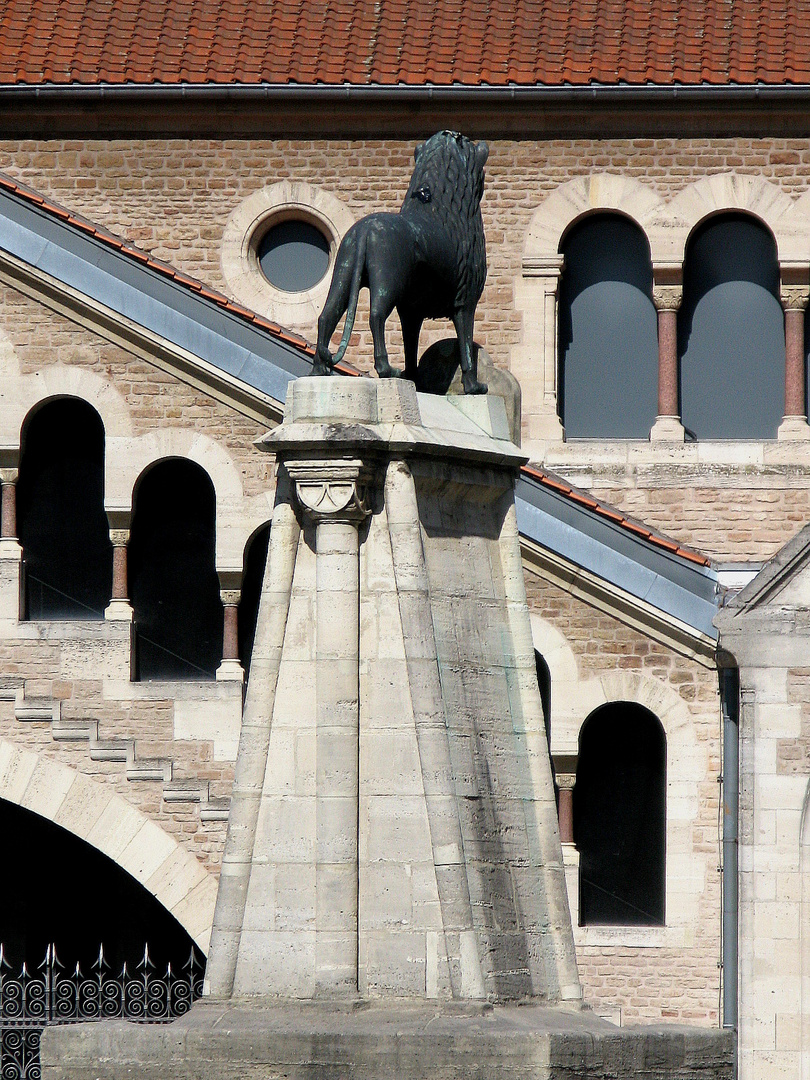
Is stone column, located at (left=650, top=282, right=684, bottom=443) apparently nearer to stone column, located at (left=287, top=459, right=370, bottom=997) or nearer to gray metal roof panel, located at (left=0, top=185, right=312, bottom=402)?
gray metal roof panel, located at (left=0, top=185, right=312, bottom=402)

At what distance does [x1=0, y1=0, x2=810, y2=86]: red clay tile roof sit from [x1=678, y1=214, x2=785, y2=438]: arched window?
1726mm

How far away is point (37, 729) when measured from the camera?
16.6 meters

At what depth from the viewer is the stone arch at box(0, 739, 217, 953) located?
1641 centimetres

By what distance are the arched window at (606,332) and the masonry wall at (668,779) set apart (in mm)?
5782

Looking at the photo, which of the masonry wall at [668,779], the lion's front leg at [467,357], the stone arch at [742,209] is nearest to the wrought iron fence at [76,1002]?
the masonry wall at [668,779]

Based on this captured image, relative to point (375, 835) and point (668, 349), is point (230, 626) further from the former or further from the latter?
point (375, 835)

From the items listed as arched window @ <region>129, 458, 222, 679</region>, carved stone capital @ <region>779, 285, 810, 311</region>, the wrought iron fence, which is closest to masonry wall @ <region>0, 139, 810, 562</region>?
carved stone capital @ <region>779, 285, 810, 311</region>

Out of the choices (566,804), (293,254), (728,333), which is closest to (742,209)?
(728,333)

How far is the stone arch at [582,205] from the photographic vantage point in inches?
890

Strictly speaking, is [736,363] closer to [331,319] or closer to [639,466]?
[639,466]

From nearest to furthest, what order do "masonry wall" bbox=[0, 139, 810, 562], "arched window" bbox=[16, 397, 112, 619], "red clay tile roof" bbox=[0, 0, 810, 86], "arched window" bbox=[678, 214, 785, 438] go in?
"arched window" bbox=[16, 397, 112, 619] < "masonry wall" bbox=[0, 139, 810, 562] < "red clay tile roof" bbox=[0, 0, 810, 86] < "arched window" bbox=[678, 214, 785, 438]

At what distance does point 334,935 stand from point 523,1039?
0.93 meters

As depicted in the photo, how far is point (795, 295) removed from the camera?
22.6 metres

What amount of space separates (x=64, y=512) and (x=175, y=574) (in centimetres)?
102
